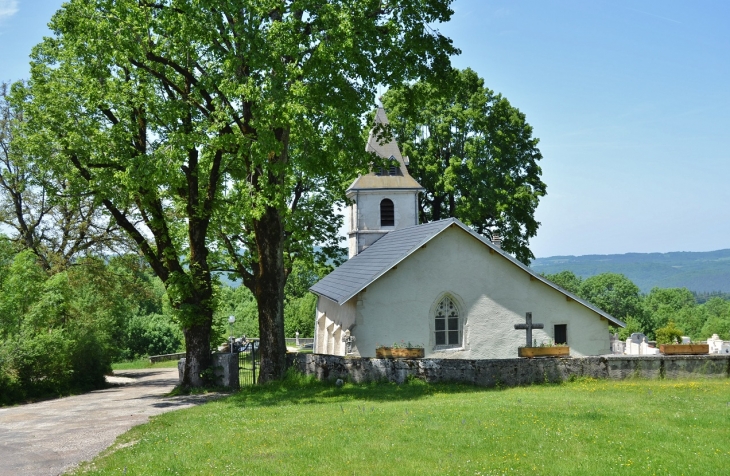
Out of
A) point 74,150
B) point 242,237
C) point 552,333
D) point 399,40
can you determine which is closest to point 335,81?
point 399,40

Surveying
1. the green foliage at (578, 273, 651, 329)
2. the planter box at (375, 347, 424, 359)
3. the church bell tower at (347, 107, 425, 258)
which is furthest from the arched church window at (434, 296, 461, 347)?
the green foliage at (578, 273, 651, 329)

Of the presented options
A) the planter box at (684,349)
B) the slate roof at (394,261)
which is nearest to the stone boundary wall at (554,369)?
the planter box at (684,349)

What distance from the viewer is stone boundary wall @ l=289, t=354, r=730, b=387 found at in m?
18.5

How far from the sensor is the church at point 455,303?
26672mm

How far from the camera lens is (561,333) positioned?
28.7m

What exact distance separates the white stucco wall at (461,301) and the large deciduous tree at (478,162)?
15323 millimetres

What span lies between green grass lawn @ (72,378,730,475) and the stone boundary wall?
1.86m

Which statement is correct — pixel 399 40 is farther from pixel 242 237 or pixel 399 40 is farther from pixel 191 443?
pixel 242 237

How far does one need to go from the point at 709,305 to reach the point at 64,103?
175473 mm

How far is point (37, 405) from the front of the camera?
68.6 ft

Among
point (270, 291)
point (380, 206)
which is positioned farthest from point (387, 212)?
point (270, 291)

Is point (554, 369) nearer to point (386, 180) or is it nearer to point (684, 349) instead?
point (684, 349)

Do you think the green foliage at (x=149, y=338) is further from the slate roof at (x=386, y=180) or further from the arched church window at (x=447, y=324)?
the arched church window at (x=447, y=324)

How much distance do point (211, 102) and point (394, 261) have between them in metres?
9.51
